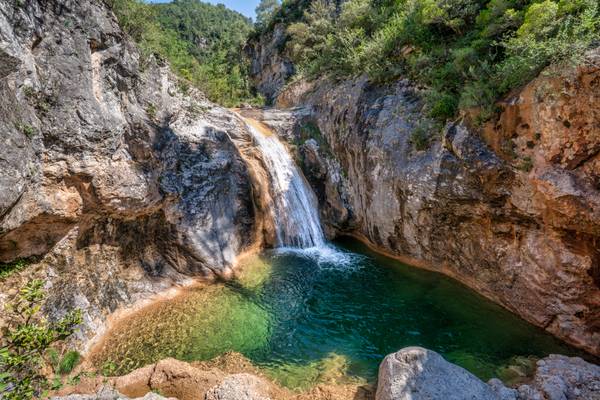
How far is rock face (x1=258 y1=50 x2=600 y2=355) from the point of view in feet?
19.0

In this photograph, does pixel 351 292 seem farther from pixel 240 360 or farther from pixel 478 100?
pixel 478 100

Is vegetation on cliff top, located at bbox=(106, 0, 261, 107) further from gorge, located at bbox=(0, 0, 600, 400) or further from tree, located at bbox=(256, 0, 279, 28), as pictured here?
tree, located at bbox=(256, 0, 279, 28)

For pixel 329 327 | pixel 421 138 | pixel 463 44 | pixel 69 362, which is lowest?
pixel 69 362

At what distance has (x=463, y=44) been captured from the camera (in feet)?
30.0

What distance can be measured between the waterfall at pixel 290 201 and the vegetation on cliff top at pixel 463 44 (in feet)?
15.1

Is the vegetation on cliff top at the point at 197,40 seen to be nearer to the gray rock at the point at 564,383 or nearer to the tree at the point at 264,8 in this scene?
the tree at the point at 264,8

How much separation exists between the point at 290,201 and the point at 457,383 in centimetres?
816

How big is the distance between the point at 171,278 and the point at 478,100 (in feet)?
30.1

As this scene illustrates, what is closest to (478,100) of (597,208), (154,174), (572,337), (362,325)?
(597,208)

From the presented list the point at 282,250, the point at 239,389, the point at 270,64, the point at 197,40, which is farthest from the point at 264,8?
the point at 239,389

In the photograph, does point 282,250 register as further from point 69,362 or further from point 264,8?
point 264,8

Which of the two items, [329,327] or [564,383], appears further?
[329,327]

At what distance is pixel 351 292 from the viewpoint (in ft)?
28.6

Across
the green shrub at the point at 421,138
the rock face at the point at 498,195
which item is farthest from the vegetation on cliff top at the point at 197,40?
the green shrub at the point at 421,138
